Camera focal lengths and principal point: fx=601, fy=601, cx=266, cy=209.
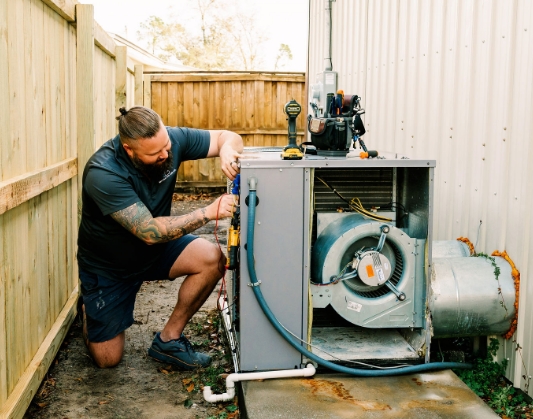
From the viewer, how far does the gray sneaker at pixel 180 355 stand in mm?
3572

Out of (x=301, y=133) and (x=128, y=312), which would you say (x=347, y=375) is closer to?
(x=128, y=312)

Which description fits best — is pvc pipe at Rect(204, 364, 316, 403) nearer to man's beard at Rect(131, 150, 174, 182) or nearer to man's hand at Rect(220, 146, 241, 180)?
man's hand at Rect(220, 146, 241, 180)

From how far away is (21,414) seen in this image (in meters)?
2.81

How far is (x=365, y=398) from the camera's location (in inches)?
112

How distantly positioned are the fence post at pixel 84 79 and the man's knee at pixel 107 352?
4.64 ft

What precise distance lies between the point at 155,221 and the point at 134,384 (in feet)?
3.14

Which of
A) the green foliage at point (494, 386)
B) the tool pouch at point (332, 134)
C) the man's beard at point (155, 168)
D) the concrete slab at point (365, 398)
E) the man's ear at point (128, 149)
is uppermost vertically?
the tool pouch at point (332, 134)

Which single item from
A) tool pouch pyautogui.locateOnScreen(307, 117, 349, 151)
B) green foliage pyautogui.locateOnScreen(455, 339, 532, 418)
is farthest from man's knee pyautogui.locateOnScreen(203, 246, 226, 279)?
green foliage pyautogui.locateOnScreen(455, 339, 532, 418)

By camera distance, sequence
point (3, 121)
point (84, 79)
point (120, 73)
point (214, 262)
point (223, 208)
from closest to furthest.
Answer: point (3, 121), point (223, 208), point (214, 262), point (84, 79), point (120, 73)

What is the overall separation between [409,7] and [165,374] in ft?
10.6

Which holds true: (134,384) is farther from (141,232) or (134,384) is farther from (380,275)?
(380,275)

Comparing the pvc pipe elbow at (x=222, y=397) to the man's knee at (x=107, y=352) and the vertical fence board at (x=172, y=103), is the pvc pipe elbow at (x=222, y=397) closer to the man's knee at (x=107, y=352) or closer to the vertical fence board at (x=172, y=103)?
the man's knee at (x=107, y=352)

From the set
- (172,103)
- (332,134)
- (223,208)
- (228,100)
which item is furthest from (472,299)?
(172,103)

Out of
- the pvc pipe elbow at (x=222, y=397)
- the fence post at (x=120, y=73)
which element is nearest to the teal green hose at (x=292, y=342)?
the pvc pipe elbow at (x=222, y=397)
